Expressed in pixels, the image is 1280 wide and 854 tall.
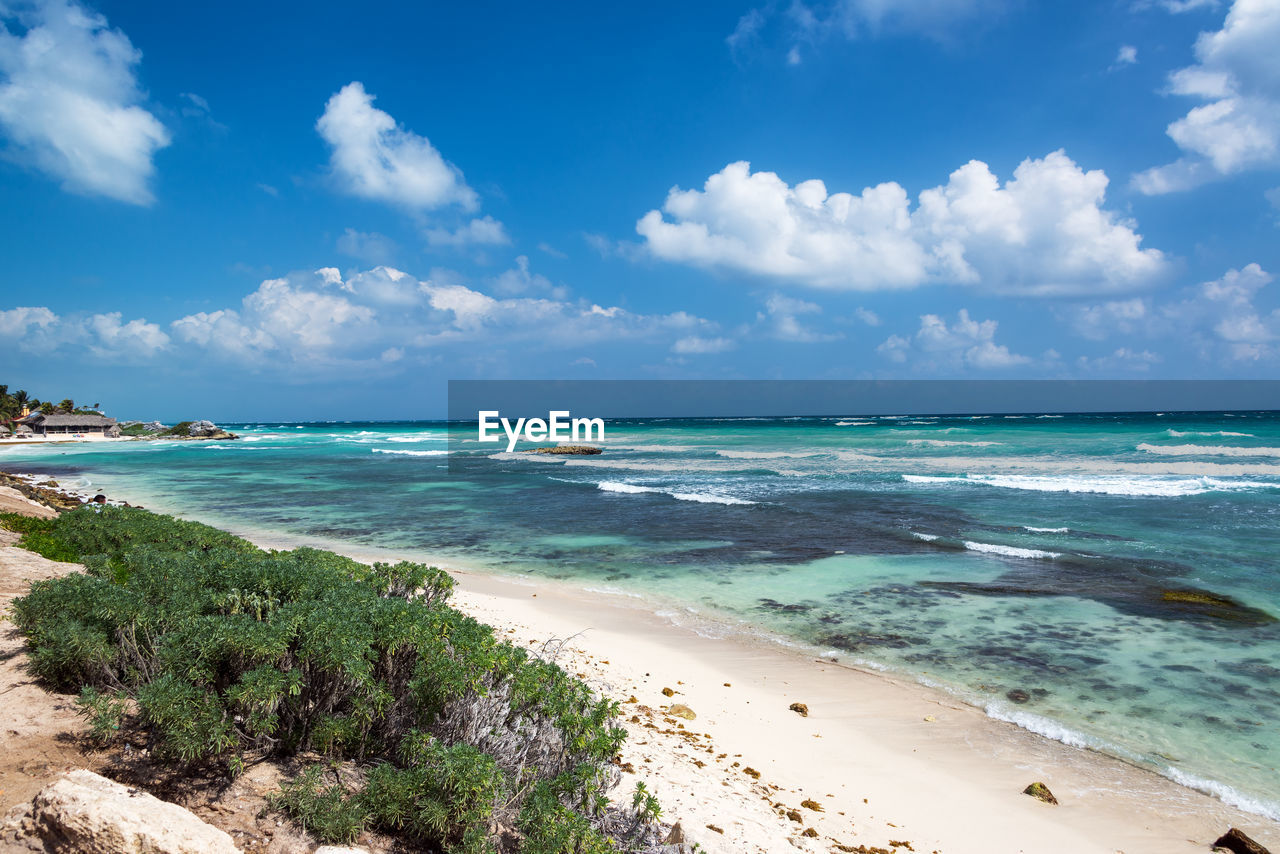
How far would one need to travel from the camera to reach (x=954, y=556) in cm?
1542

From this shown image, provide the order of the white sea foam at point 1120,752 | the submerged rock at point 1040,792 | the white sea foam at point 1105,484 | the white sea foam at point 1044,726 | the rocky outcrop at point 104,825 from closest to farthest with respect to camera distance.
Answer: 1. the rocky outcrop at point 104,825
2. the submerged rock at point 1040,792
3. the white sea foam at point 1120,752
4. the white sea foam at point 1044,726
5. the white sea foam at point 1105,484

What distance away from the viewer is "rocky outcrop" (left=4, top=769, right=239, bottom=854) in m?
3.00

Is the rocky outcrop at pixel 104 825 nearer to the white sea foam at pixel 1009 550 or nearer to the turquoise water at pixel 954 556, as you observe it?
the turquoise water at pixel 954 556

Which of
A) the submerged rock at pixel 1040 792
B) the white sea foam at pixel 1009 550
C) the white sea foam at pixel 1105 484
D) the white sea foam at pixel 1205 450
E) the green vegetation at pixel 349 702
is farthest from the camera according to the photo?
the white sea foam at pixel 1205 450

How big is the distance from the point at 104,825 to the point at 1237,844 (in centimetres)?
780

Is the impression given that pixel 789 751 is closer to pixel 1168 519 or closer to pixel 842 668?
pixel 842 668

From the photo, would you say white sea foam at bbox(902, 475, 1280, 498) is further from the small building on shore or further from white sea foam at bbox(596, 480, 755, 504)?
the small building on shore

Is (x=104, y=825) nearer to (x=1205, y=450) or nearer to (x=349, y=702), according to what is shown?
(x=349, y=702)

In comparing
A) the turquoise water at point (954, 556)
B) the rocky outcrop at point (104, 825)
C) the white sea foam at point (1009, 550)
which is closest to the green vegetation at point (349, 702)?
the rocky outcrop at point (104, 825)

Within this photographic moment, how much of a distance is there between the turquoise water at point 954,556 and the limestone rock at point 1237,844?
0.99 m

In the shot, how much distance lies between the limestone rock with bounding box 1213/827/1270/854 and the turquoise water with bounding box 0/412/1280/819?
39.0 inches

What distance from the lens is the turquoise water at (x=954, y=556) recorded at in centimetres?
787

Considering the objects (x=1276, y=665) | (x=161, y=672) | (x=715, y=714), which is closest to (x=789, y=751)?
(x=715, y=714)

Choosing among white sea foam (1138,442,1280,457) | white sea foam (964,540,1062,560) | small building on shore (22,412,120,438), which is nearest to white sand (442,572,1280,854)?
white sea foam (964,540,1062,560)
